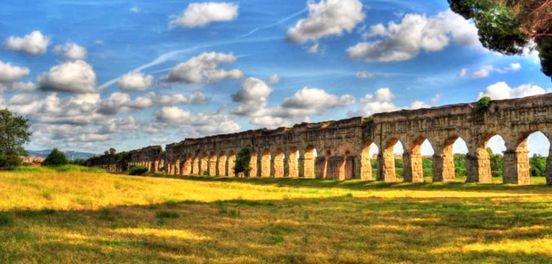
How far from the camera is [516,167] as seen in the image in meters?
29.4

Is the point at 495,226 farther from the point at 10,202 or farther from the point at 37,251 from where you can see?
the point at 10,202

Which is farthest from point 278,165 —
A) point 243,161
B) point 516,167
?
point 516,167

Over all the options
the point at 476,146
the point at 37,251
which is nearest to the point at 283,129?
the point at 476,146

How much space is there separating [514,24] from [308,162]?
3581 centimetres

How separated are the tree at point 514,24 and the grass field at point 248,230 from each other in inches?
177

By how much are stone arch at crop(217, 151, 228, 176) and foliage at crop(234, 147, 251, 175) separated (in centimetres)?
791

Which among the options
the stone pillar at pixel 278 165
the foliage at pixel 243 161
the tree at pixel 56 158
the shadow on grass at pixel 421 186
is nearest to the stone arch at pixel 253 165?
the foliage at pixel 243 161

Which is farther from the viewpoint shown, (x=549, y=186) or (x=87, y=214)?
(x=549, y=186)

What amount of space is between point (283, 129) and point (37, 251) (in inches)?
1715

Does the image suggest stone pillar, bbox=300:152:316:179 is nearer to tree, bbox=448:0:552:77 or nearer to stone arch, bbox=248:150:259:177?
stone arch, bbox=248:150:259:177

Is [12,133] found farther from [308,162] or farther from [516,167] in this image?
[516,167]

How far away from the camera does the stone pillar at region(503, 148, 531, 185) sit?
2925 centimetres

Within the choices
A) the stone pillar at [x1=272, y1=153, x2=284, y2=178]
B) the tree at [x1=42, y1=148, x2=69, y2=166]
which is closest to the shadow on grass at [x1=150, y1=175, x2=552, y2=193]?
the stone pillar at [x1=272, y1=153, x2=284, y2=178]

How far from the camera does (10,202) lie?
43.1ft
